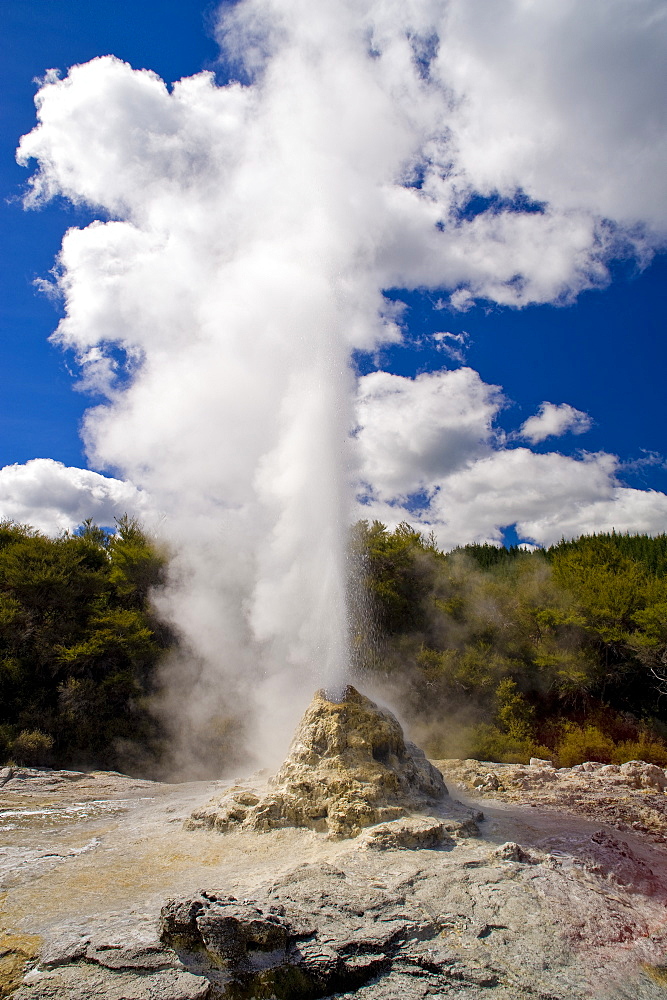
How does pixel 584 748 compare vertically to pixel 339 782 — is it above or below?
below

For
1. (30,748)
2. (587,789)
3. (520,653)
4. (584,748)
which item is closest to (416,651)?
(520,653)

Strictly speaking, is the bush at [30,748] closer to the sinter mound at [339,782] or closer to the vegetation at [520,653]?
the sinter mound at [339,782]

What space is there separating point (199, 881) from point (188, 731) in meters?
7.27

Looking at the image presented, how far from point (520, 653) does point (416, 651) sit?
227cm

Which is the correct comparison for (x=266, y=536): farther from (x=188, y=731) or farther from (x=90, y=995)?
(x=90, y=995)

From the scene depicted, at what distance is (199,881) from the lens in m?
4.00

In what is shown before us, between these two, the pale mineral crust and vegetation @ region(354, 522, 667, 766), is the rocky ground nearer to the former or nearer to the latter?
the pale mineral crust

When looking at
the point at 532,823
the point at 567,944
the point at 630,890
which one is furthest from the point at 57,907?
the point at 532,823

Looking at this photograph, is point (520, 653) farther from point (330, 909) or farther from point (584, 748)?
point (330, 909)

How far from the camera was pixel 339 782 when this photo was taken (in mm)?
5145

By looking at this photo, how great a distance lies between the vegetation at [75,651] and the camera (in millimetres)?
10508

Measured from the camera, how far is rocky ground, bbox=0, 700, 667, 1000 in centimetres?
285

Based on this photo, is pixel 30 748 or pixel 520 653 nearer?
pixel 30 748

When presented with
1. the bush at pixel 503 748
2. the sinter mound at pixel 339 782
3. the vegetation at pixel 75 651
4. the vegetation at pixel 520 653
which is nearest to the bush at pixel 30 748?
the vegetation at pixel 75 651
